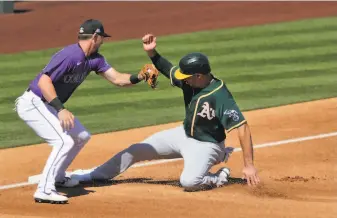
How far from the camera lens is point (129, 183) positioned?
30.0 ft

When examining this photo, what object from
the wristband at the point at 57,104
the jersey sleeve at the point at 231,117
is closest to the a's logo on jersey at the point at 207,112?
the jersey sleeve at the point at 231,117

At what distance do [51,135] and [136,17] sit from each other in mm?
12564

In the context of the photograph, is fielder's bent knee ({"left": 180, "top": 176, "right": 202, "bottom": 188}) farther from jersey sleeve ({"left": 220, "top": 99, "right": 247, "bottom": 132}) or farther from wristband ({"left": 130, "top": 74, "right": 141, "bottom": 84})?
wristband ({"left": 130, "top": 74, "right": 141, "bottom": 84})

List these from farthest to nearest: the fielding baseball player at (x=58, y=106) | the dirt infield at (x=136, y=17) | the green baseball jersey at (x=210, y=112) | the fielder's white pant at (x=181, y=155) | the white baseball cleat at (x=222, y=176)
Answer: the dirt infield at (x=136, y=17) < the white baseball cleat at (x=222, y=176) < the fielder's white pant at (x=181, y=155) < the green baseball jersey at (x=210, y=112) < the fielding baseball player at (x=58, y=106)

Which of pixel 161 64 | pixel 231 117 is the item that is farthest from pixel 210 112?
pixel 161 64

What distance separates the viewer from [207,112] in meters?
8.58

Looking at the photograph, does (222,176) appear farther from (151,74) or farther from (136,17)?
(136,17)

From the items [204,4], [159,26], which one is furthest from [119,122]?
[204,4]

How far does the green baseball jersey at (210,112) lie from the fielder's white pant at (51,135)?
3.60 feet

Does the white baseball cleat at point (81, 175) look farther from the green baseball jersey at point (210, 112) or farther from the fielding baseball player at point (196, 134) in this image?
the green baseball jersey at point (210, 112)

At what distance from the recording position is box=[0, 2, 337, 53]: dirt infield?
18.9m

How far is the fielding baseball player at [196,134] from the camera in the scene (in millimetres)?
8445

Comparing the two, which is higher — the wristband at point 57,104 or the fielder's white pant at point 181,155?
the wristband at point 57,104

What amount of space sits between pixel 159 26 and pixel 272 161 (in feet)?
32.8
